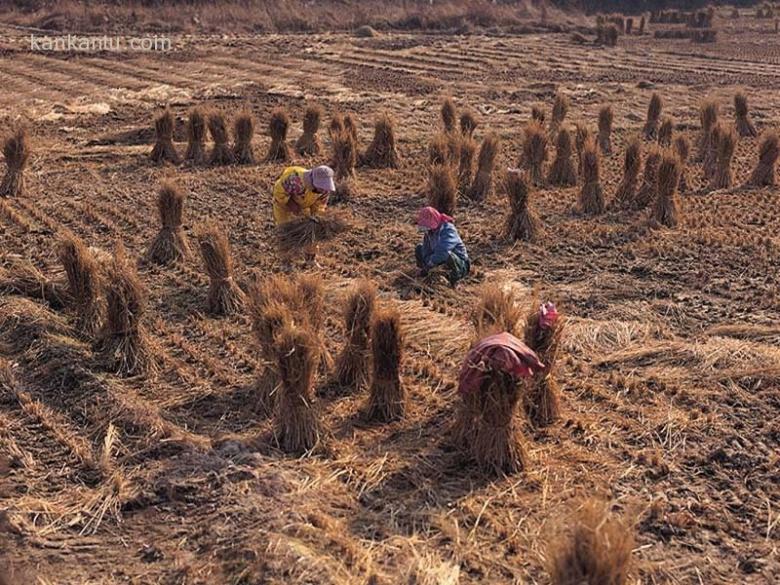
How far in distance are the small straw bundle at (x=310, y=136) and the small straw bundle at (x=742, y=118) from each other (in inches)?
238

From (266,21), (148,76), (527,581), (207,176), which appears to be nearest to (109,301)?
(527,581)

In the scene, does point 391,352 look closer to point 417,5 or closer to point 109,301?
point 109,301

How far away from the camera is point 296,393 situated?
451cm

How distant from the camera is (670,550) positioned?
151 inches

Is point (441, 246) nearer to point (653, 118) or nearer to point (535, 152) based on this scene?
point (535, 152)

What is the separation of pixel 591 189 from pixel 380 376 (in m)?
4.89

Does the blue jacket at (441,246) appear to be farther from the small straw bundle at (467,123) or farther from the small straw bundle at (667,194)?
the small straw bundle at (467,123)

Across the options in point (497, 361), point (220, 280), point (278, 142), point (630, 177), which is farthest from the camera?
point (278, 142)

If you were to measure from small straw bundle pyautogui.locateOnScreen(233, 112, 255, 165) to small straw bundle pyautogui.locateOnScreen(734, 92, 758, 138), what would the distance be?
697 centimetres

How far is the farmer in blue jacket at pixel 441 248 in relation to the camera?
268 inches

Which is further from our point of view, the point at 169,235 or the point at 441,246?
the point at 169,235

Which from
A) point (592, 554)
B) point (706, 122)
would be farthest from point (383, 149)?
point (592, 554)

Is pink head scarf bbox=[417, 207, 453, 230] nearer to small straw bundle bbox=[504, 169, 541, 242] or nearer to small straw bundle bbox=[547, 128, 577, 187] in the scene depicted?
small straw bundle bbox=[504, 169, 541, 242]

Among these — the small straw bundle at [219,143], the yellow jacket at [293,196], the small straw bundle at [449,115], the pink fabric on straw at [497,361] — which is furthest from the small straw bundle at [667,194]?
the small straw bundle at [219,143]
